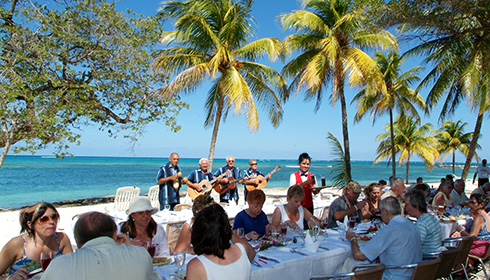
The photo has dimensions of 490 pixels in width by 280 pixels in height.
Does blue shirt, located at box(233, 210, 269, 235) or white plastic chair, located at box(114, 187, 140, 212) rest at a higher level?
blue shirt, located at box(233, 210, 269, 235)

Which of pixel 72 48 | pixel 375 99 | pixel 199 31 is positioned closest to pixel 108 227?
pixel 72 48

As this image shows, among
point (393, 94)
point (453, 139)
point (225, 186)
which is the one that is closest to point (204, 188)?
point (225, 186)

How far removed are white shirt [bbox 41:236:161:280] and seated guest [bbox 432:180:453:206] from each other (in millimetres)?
6735

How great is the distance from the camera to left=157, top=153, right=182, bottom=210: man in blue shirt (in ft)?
25.2

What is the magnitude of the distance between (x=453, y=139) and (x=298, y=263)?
123 ft

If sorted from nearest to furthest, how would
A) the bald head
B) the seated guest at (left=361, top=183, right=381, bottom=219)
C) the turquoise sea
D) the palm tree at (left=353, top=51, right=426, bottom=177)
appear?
1. the bald head
2. the seated guest at (left=361, top=183, right=381, bottom=219)
3. the palm tree at (left=353, top=51, right=426, bottom=177)
4. the turquoise sea

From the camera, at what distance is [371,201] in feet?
19.8

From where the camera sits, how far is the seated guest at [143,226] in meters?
3.47

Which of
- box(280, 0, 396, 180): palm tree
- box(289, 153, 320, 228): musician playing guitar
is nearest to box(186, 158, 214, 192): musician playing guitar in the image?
box(289, 153, 320, 228): musician playing guitar

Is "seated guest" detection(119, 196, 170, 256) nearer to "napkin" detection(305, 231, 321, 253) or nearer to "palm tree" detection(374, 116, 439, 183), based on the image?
"napkin" detection(305, 231, 321, 253)

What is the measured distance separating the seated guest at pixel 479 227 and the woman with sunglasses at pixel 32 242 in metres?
4.86

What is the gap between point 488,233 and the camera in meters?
4.71

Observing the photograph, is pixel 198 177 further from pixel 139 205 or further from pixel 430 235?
pixel 430 235

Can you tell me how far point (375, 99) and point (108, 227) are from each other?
20028 mm
